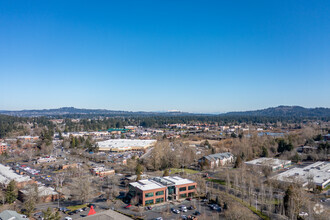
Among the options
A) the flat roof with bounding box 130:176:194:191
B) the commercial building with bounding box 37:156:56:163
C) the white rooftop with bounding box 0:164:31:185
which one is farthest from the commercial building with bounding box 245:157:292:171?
the commercial building with bounding box 37:156:56:163

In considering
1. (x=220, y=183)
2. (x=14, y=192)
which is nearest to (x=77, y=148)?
(x=14, y=192)

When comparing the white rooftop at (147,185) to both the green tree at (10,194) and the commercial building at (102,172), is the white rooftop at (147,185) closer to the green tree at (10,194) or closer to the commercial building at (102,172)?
the commercial building at (102,172)

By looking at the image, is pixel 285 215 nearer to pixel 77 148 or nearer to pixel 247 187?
pixel 247 187

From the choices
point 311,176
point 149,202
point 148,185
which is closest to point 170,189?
point 148,185

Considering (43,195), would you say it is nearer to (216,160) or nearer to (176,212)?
(176,212)

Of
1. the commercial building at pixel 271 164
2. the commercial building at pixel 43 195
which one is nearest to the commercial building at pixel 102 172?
the commercial building at pixel 43 195

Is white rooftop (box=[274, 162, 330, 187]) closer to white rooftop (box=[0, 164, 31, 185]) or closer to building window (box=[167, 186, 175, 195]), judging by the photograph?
building window (box=[167, 186, 175, 195])
